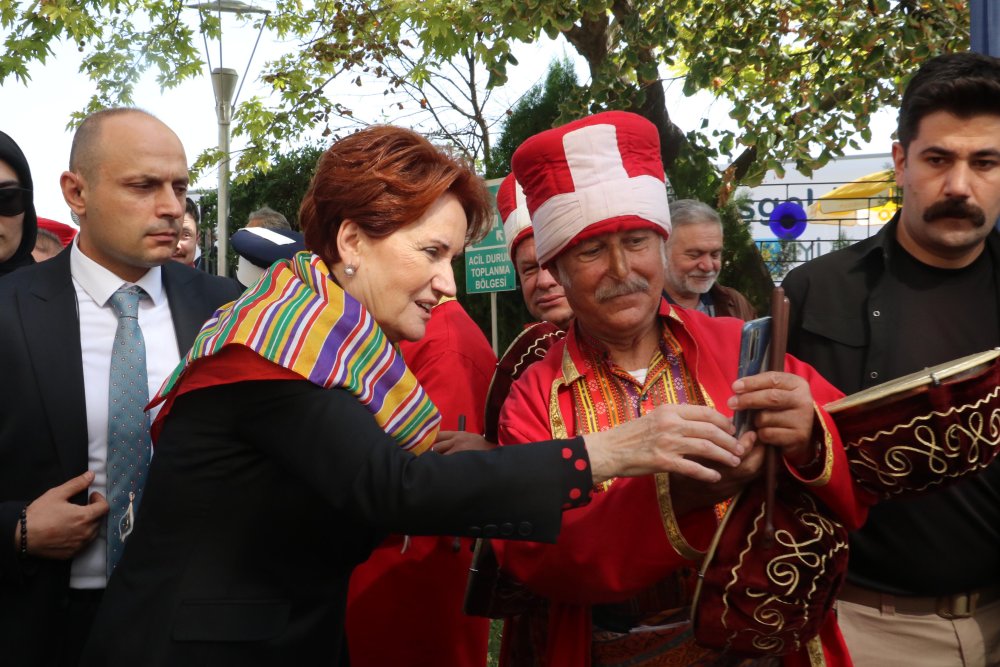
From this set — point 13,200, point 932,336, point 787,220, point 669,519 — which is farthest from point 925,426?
point 787,220

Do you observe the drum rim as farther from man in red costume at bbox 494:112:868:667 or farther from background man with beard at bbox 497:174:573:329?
background man with beard at bbox 497:174:573:329

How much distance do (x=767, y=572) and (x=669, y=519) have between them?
8.9 inches

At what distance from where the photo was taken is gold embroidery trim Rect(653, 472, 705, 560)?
7.15 feet

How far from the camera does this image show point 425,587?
3.23 m

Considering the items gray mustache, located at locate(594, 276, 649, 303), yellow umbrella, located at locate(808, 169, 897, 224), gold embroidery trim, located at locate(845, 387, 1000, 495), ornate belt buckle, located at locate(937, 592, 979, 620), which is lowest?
ornate belt buckle, located at locate(937, 592, 979, 620)

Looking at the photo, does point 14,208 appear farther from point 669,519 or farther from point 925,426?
point 925,426

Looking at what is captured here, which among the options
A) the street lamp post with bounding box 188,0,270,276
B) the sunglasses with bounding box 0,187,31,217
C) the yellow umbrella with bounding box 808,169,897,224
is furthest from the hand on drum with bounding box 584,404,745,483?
the yellow umbrella with bounding box 808,169,897,224

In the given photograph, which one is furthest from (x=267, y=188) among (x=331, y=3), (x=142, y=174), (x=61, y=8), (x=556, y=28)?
(x=142, y=174)

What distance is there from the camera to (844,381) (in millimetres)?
2768

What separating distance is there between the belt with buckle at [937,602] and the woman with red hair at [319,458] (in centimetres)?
110

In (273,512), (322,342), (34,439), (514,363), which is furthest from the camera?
(514,363)

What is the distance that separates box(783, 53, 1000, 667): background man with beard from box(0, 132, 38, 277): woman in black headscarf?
255 cm

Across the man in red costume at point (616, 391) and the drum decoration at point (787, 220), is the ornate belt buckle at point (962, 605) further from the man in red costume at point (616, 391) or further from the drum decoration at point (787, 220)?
the drum decoration at point (787, 220)

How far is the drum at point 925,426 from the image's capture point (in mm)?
2057
